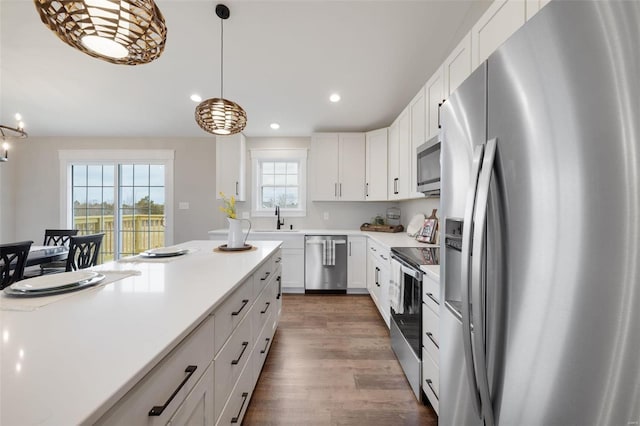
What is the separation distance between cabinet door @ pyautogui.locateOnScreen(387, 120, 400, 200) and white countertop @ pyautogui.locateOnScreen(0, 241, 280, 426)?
8.50 feet

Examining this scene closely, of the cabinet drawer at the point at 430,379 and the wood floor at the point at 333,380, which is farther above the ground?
the cabinet drawer at the point at 430,379

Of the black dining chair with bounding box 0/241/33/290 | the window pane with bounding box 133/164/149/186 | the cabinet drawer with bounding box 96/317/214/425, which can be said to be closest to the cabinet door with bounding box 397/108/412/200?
the cabinet drawer with bounding box 96/317/214/425

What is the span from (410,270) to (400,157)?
1765 mm

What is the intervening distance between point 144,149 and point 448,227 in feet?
16.8

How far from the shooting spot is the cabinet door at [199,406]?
30.7 inches

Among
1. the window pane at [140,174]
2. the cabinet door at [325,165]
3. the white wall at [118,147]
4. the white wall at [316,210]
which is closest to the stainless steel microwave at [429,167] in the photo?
the cabinet door at [325,165]

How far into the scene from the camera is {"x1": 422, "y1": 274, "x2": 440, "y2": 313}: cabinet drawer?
141 cm

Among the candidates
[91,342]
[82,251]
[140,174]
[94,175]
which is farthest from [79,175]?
[91,342]

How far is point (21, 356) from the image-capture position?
611 mm

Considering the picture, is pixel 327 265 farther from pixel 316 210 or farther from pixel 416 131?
pixel 416 131

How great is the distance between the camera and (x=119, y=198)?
15.2 feet

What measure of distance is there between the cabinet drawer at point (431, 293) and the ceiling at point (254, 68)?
213 centimetres

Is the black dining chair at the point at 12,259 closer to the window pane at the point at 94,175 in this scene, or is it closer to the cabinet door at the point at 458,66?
the window pane at the point at 94,175

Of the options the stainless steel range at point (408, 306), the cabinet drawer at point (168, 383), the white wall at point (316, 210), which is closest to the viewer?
the cabinet drawer at point (168, 383)
